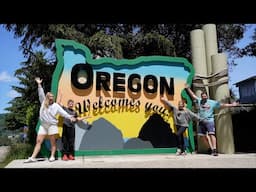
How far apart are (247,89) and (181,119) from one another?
2437cm

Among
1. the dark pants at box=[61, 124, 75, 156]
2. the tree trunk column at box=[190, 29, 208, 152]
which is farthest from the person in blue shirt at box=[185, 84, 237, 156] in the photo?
the dark pants at box=[61, 124, 75, 156]

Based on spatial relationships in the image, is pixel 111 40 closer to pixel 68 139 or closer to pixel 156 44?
pixel 156 44

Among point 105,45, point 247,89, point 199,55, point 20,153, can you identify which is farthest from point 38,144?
point 247,89

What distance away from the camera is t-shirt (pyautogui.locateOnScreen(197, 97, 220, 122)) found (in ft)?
26.5

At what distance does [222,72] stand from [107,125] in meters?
3.42

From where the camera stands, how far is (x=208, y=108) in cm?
813

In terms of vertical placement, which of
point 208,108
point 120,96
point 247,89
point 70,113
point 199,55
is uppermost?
point 247,89

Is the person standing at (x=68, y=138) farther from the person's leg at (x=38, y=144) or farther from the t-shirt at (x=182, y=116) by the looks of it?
the t-shirt at (x=182, y=116)

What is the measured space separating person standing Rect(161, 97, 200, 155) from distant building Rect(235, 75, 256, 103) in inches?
850

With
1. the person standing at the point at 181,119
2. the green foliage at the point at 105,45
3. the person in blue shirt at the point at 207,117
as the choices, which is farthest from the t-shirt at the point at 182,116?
the green foliage at the point at 105,45

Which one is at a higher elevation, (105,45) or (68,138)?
(105,45)

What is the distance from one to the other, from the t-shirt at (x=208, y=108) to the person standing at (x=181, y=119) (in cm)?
18
